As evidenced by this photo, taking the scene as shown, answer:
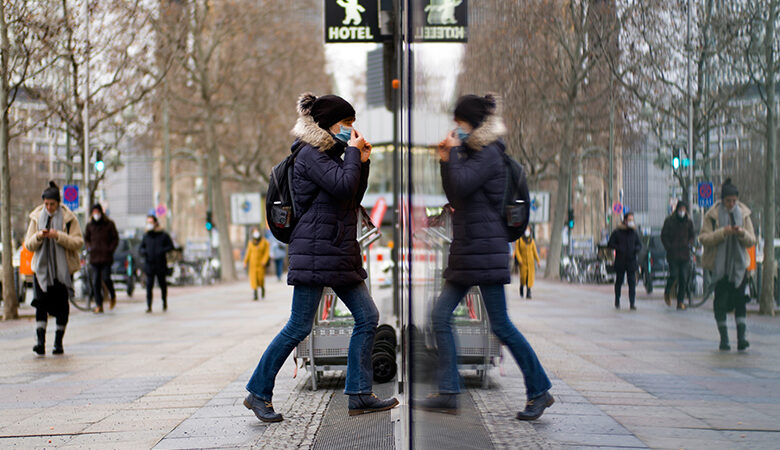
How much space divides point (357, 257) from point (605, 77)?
2040 millimetres

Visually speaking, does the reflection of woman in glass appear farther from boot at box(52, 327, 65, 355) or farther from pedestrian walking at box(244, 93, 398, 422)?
boot at box(52, 327, 65, 355)

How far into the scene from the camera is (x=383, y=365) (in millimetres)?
6480

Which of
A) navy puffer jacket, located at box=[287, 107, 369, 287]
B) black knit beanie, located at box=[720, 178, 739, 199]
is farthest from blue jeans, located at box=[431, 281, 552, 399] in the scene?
navy puffer jacket, located at box=[287, 107, 369, 287]

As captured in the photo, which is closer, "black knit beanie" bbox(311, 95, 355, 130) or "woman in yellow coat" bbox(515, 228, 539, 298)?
"woman in yellow coat" bbox(515, 228, 539, 298)

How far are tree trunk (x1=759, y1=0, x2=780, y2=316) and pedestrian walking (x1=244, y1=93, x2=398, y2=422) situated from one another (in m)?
2.33

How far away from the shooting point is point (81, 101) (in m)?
17.3

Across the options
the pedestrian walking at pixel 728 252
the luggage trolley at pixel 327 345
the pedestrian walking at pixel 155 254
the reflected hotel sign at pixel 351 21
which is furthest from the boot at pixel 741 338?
the pedestrian walking at pixel 155 254

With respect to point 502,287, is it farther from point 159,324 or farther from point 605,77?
point 159,324

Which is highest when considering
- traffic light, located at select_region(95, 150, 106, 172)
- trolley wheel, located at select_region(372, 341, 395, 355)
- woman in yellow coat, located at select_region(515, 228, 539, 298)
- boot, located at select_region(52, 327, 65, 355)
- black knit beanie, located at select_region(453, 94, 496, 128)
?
traffic light, located at select_region(95, 150, 106, 172)

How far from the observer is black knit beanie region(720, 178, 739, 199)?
323cm

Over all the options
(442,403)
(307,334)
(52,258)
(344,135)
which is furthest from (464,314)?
(52,258)

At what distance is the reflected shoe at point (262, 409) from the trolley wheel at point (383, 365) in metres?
1.51

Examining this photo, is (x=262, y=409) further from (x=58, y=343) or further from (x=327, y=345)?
(x=58, y=343)

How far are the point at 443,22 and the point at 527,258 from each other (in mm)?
1160
